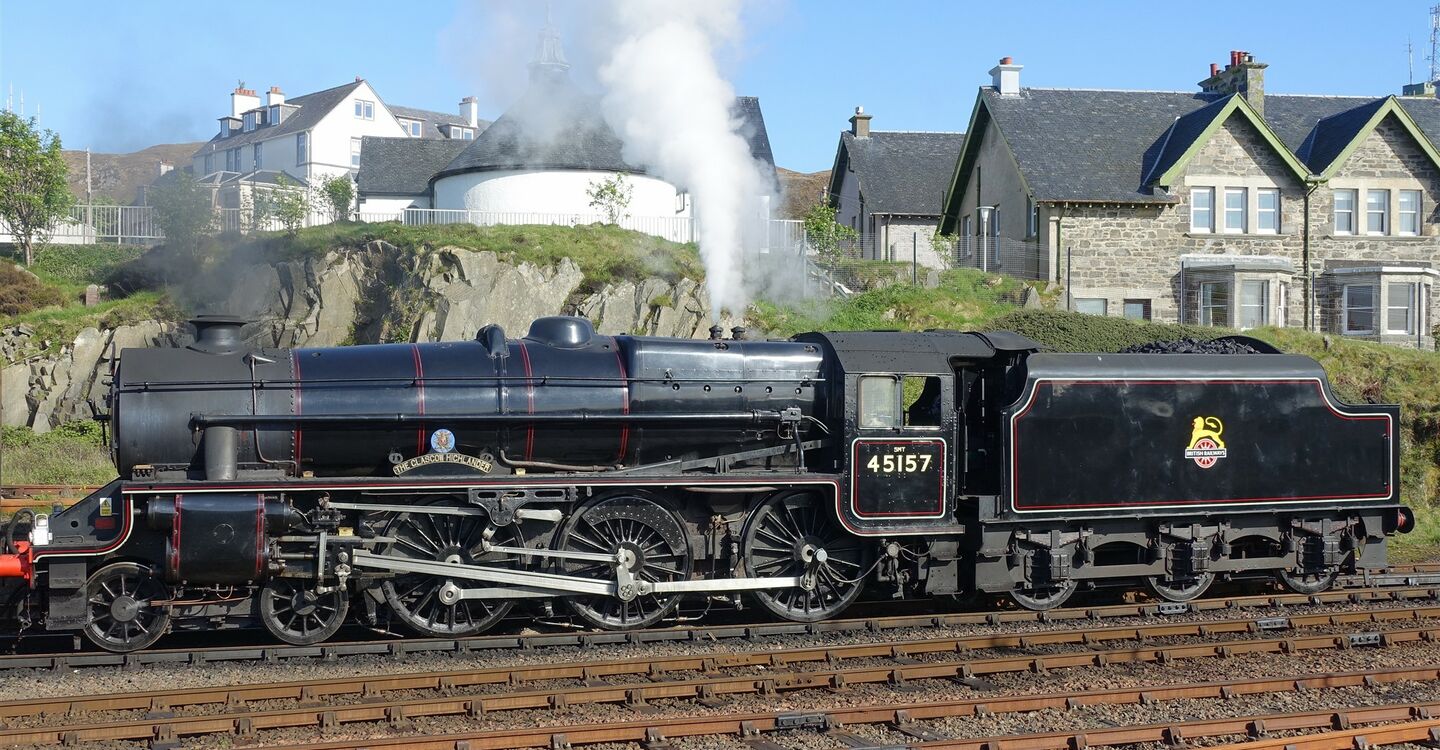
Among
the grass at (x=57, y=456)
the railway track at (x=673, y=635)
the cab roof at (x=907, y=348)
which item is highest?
the cab roof at (x=907, y=348)

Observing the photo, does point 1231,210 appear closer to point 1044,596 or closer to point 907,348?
point 1044,596

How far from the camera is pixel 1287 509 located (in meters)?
11.6

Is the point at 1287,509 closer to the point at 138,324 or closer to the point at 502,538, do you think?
the point at 502,538

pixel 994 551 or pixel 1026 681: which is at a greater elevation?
pixel 994 551

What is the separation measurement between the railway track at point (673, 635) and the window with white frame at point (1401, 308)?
63.3 ft

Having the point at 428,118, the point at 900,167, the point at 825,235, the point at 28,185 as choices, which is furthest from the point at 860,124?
the point at 428,118

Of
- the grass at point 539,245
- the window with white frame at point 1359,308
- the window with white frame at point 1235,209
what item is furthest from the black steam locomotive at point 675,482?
the window with white frame at point 1359,308

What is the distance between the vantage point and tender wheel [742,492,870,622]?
1058 cm

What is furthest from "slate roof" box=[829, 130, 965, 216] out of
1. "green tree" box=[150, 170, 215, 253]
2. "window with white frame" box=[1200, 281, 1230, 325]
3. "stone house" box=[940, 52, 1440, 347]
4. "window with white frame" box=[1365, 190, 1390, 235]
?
"green tree" box=[150, 170, 215, 253]

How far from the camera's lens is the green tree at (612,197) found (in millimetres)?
28484

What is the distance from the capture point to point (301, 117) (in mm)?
68562

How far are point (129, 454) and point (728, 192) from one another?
911cm

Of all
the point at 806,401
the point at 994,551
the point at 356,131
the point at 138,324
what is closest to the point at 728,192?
the point at 806,401

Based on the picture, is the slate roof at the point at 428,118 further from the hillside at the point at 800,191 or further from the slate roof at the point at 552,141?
the slate roof at the point at 552,141
